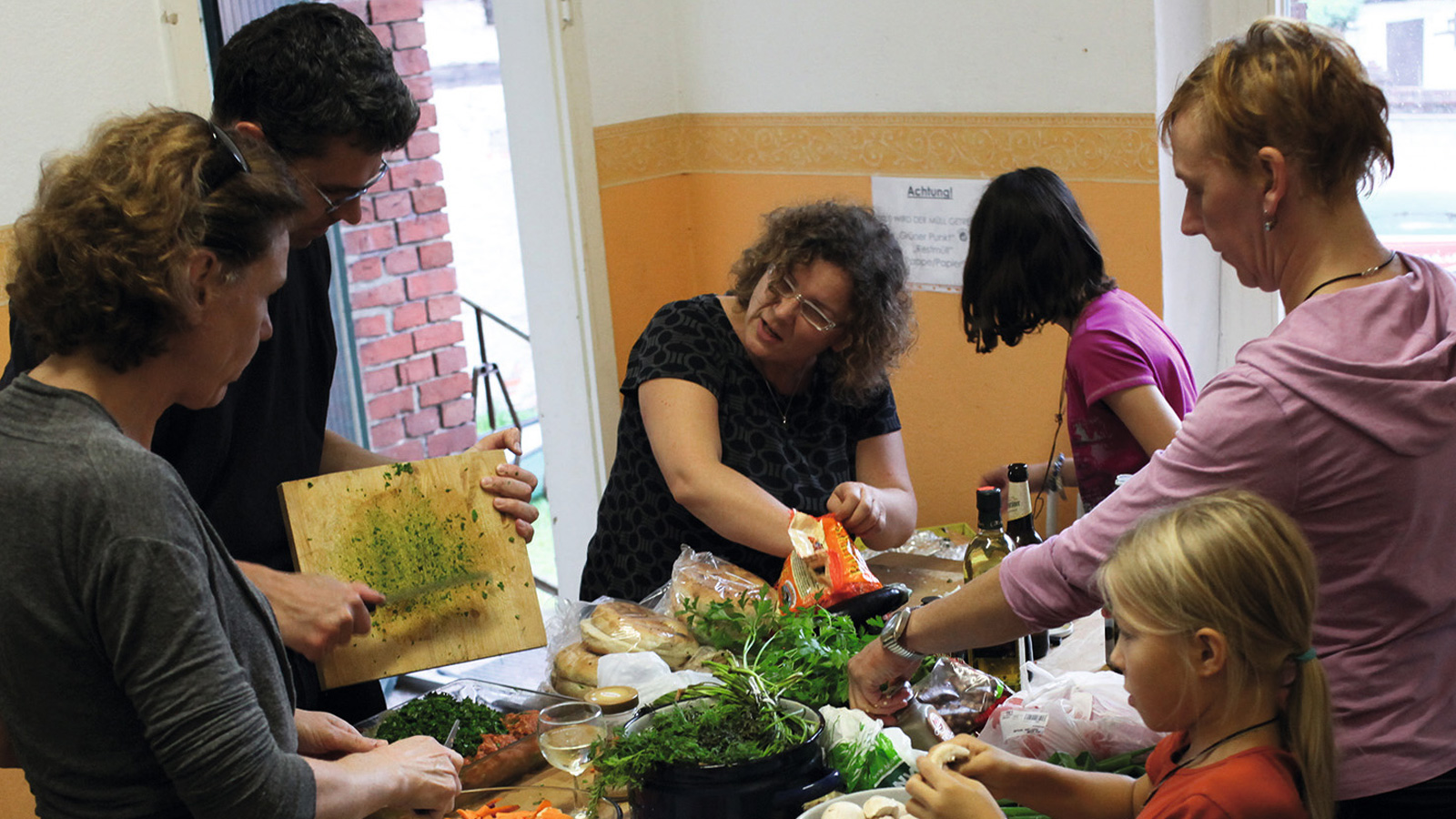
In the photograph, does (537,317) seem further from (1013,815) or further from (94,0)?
(1013,815)

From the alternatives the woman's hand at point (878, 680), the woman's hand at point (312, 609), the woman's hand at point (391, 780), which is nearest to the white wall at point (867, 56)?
the woman's hand at point (878, 680)

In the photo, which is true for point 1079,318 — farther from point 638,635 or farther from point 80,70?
point 80,70

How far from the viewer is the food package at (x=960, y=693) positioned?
64.9 inches

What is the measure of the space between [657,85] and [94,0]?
1.82m

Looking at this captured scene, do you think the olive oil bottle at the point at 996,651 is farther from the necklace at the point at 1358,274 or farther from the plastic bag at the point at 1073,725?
the necklace at the point at 1358,274

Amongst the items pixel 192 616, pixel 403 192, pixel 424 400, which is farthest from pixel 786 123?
pixel 192 616

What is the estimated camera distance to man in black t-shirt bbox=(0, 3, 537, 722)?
1.60m

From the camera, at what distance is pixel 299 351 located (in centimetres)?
191

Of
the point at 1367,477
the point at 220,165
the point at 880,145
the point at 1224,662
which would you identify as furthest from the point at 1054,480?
the point at 220,165

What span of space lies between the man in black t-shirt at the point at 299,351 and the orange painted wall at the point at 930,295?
182 cm

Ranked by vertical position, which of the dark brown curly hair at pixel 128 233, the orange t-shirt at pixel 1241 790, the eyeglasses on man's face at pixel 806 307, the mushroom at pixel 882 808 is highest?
the dark brown curly hair at pixel 128 233

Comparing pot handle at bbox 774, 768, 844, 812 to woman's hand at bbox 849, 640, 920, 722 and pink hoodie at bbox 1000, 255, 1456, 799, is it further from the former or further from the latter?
pink hoodie at bbox 1000, 255, 1456, 799

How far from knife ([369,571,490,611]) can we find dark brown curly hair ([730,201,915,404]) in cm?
90

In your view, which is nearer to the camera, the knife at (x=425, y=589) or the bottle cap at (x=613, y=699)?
the bottle cap at (x=613, y=699)
